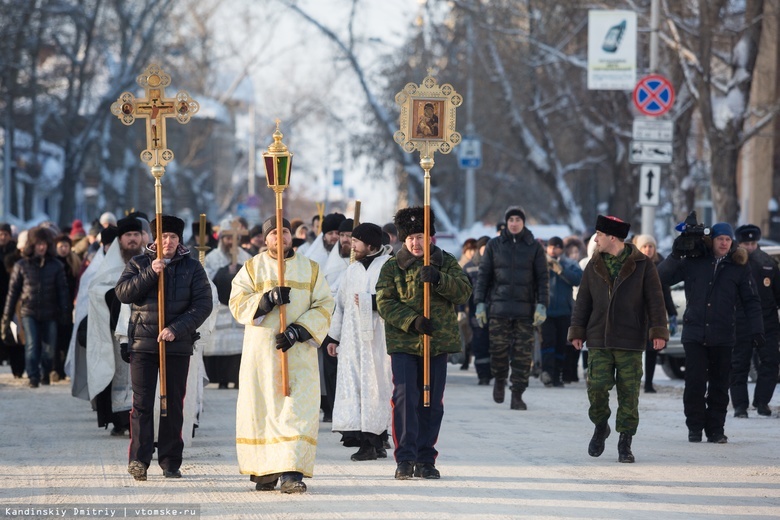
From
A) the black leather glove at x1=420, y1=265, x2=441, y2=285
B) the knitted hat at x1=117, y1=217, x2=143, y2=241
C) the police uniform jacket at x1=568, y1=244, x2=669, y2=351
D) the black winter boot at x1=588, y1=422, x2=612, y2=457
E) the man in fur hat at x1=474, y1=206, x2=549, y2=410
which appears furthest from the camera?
the man in fur hat at x1=474, y1=206, x2=549, y2=410

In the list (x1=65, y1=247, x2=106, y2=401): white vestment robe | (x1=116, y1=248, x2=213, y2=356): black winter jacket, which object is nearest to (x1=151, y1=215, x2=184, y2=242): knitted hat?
(x1=116, y1=248, x2=213, y2=356): black winter jacket

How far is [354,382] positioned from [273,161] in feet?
7.44

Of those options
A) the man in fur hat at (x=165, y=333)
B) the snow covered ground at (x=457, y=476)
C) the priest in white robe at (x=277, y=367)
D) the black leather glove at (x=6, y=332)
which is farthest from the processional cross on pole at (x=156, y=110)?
the black leather glove at (x=6, y=332)

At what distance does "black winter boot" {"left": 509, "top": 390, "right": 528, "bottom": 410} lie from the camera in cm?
1529

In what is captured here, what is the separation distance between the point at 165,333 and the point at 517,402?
5.74 meters

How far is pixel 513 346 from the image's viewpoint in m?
15.6

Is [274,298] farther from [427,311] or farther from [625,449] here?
[625,449]

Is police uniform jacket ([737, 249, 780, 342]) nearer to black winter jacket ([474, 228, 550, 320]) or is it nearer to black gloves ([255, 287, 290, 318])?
black winter jacket ([474, 228, 550, 320])

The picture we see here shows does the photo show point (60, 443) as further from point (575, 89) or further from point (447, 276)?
point (575, 89)

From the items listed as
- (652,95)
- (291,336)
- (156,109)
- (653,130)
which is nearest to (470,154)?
(652,95)

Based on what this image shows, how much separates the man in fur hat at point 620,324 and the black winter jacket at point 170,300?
2.96m

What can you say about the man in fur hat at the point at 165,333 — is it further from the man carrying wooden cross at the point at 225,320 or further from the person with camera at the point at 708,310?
the man carrying wooden cross at the point at 225,320

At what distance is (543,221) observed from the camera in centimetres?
6119

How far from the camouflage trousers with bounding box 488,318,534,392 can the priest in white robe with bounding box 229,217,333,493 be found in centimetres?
550
